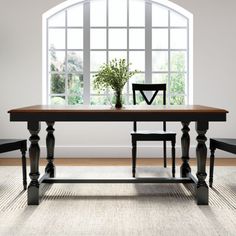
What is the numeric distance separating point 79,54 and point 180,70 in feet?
5.48

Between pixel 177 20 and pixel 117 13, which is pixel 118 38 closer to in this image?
pixel 117 13

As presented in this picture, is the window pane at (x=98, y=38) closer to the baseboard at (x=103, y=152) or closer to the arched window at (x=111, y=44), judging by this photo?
the arched window at (x=111, y=44)

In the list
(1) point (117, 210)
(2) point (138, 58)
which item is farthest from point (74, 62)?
(1) point (117, 210)

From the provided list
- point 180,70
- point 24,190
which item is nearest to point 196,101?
point 180,70

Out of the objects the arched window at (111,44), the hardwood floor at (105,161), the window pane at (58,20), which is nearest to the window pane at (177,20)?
the arched window at (111,44)

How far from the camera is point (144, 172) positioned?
506 centimetres

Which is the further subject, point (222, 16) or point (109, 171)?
point (222, 16)

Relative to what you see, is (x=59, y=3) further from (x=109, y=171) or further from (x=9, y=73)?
(x=109, y=171)

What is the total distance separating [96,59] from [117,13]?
→ 81 cm

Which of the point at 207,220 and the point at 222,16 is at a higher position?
the point at 222,16

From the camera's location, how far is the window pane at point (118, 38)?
21.7 ft

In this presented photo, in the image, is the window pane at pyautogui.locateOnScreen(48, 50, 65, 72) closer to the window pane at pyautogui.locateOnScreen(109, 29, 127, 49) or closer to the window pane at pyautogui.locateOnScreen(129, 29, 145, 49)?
the window pane at pyautogui.locateOnScreen(109, 29, 127, 49)

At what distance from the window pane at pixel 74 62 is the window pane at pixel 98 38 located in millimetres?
280

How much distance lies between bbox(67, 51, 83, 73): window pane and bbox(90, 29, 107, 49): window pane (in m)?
0.28
